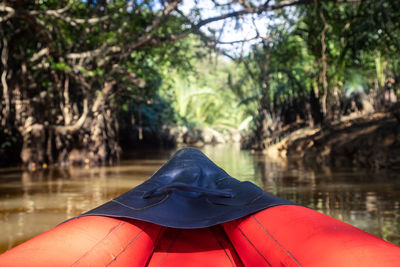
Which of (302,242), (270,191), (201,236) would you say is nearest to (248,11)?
(270,191)

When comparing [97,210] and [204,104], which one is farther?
[204,104]

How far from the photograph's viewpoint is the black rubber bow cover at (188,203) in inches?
75.4

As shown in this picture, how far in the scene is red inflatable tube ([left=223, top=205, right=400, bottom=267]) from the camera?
1254 mm

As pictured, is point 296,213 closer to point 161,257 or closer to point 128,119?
point 161,257

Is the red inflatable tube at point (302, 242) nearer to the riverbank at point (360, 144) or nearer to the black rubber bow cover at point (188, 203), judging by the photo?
the black rubber bow cover at point (188, 203)

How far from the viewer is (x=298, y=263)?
141 cm

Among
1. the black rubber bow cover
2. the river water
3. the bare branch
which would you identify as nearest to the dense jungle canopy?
the bare branch

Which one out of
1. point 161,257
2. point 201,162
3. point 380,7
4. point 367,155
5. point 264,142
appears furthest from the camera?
point 264,142

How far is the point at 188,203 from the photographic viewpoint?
2.15m

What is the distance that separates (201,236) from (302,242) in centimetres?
72

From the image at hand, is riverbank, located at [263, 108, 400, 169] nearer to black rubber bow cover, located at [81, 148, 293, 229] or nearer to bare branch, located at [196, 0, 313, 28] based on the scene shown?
bare branch, located at [196, 0, 313, 28]

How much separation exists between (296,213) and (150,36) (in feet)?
26.7

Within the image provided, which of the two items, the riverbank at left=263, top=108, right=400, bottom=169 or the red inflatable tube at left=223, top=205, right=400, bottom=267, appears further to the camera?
the riverbank at left=263, top=108, right=400, bottom=169

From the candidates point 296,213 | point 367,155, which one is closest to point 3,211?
point 296,213
